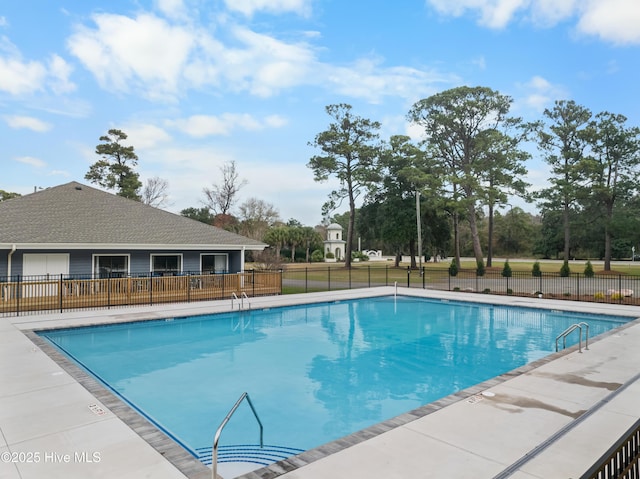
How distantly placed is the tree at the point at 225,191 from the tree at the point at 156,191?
18.0 ft

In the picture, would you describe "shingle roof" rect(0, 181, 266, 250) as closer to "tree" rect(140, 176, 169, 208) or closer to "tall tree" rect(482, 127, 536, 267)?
"tall tree" rect(482, 127, 536, 267)

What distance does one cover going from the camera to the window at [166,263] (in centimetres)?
2009

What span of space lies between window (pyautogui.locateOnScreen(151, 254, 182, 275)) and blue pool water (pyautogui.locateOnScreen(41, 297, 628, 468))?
20.9ft

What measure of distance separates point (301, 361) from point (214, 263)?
12938 mm

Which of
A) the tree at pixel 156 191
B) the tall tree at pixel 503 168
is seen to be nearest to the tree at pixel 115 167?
the tree at pixel 156 191

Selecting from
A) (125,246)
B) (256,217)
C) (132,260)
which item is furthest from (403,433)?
(256,217)

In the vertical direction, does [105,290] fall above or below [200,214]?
below

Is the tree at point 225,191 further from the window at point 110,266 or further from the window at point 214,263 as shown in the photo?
the window at point 110,266

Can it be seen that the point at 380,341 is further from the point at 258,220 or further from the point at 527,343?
the point at 258,220

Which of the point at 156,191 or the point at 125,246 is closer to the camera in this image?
the point at 125,246

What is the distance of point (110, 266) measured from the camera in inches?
749

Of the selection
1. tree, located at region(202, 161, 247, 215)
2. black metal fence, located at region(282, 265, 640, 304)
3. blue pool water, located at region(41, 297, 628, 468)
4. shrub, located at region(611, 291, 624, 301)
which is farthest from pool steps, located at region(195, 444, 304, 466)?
tree, located at region(202, 161, 247, 215)

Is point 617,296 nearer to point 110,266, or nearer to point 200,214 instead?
point 110,266

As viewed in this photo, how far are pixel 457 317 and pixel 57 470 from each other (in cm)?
1411
